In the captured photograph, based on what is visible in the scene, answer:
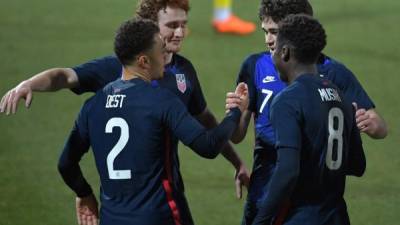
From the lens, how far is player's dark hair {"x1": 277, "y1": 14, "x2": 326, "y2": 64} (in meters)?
4.69

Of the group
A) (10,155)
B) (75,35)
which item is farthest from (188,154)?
(75,35)

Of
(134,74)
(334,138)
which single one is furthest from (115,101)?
(334,138)

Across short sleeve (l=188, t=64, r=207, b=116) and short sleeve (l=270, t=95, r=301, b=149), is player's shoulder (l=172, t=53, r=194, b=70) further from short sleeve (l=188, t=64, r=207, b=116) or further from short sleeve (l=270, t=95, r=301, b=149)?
short sleeve (l=270, t=95, r=301, b=149)

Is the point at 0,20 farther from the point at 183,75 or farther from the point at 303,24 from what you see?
the point at 303,24

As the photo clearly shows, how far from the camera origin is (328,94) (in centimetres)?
468


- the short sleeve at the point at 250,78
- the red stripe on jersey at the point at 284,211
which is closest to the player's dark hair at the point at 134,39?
the short sleeve at the point at 250,78

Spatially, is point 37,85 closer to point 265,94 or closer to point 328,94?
point 265,94

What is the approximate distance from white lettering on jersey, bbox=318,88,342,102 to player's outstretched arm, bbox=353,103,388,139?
1.16 ft

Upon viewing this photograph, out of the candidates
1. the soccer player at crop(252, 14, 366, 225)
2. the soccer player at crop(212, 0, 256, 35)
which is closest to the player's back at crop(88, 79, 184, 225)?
the soccer player at crop(252, 14, 366, 225)

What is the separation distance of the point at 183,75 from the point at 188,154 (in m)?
3.93

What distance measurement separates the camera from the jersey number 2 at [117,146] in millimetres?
4766

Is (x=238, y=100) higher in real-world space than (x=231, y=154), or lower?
higher

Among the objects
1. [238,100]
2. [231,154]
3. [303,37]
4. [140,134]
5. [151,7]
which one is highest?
[151,7]

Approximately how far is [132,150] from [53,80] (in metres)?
0.70
